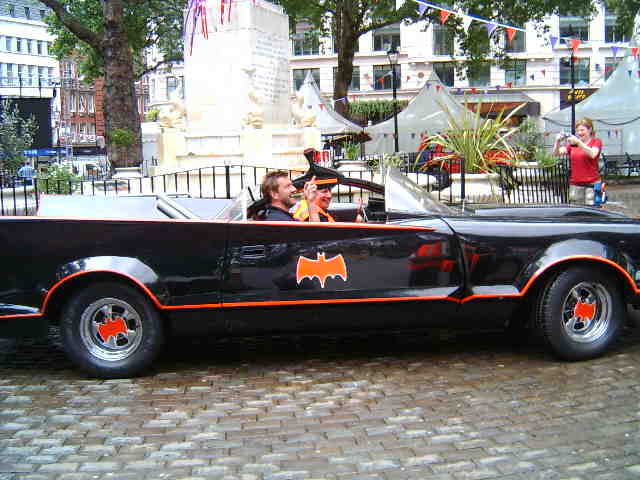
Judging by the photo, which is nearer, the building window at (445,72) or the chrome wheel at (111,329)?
the chrome wheel at (111,329)

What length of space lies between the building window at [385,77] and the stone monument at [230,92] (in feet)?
152

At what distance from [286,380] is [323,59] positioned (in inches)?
2373

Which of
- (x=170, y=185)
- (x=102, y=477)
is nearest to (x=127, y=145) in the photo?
(x=170, y=185)

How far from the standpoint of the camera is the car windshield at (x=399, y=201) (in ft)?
17.7

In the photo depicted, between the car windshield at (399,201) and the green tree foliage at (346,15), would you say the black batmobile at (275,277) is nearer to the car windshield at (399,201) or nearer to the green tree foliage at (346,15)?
the car windshield at (399,201)

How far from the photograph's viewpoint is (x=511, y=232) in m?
5.11

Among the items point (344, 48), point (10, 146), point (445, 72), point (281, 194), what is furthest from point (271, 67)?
point (445, 72)

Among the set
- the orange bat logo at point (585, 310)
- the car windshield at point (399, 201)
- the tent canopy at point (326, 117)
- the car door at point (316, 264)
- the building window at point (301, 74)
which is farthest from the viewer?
the building window at point (301, 74)

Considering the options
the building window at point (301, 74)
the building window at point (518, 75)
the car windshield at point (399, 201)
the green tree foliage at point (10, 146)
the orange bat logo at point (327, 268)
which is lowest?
the orange bat logo at point (327, 268)

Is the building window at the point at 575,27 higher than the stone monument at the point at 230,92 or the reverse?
higher

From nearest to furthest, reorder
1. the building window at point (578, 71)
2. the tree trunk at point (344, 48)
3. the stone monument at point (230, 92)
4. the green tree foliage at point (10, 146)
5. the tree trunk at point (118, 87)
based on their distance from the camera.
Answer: the stone monument at point (230, 92) < the tree trunk at point (118, 87) < the green tree foliage at point (10, 146) < the tree trunk at point (344, 48) < the building window at point (578, 71)

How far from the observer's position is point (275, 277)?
496cm

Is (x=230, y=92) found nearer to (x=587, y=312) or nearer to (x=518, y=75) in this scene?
(x=587, y=312)

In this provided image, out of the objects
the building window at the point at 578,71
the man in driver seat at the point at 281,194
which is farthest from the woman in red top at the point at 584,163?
the building window at the point at 578,71
